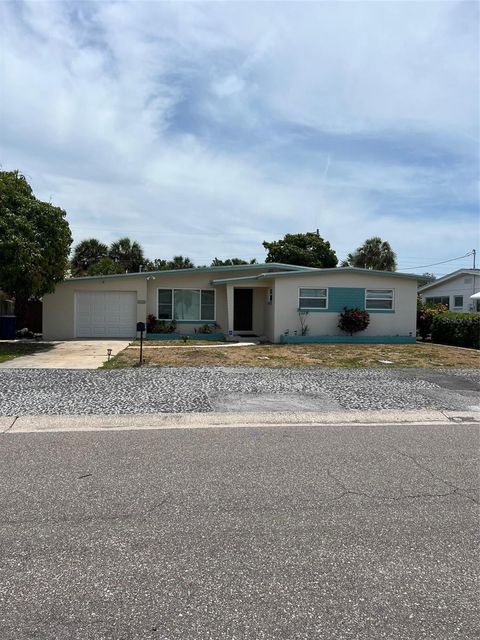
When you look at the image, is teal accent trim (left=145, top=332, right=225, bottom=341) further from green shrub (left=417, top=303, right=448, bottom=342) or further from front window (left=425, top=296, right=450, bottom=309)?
front window (left=425, top=296, right=450, bottom=309)

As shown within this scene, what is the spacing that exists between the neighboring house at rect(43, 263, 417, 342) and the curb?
1214 cm

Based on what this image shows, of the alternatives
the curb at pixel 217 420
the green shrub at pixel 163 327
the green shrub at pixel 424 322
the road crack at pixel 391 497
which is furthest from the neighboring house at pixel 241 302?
the road crack at pixel 391 497

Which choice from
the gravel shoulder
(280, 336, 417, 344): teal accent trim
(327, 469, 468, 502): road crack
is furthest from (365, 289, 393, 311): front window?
(327, 469, 468, 502): road crack

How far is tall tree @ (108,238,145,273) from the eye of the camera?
40.1 meters

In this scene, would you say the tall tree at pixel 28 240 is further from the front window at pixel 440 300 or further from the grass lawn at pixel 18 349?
the front window at pixel 440 300

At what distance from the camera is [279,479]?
15.5 ft

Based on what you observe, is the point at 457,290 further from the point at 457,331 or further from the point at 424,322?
the point at 457,331

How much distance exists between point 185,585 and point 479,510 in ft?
8.44

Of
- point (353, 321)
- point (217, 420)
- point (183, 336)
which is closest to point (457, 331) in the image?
point (353, 321)

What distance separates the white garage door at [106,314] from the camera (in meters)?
21.6

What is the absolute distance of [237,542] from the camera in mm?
3500

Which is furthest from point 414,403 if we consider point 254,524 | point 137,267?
point 137,267

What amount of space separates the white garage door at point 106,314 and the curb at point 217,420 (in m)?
→ 14.8

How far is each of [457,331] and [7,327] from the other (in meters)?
18.1
